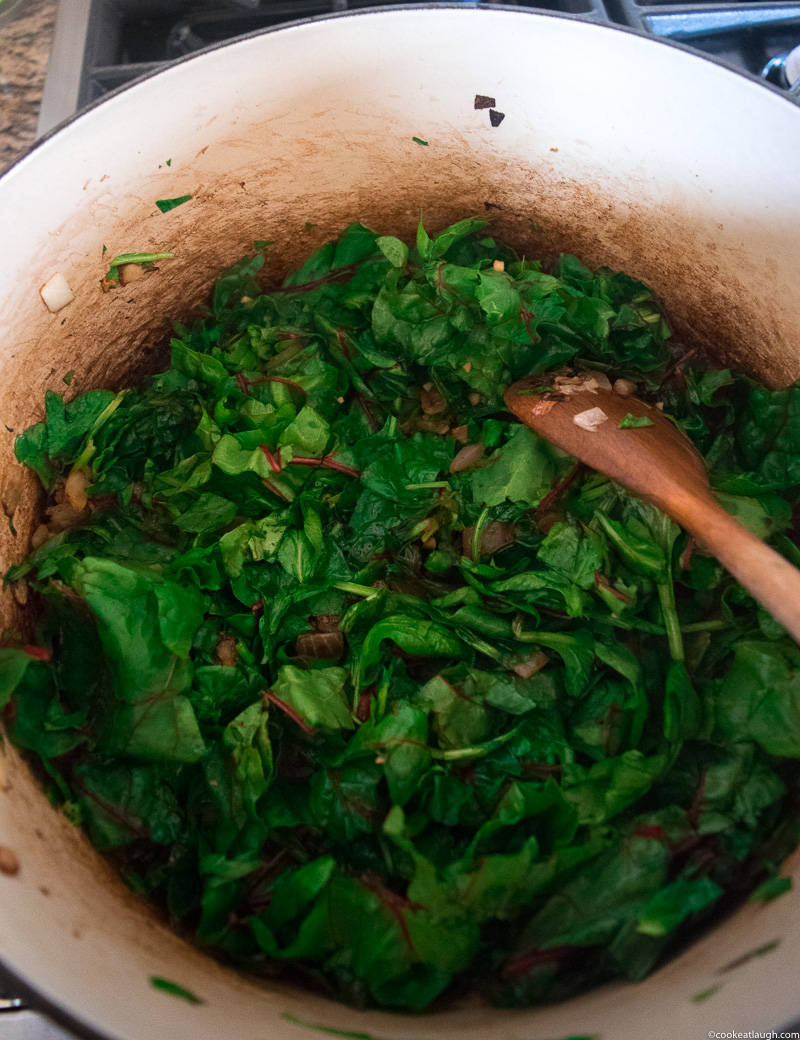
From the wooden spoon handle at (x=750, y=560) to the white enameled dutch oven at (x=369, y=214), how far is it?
16.2 inches

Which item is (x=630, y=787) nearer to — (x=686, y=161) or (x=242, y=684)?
(x=242, y=684)

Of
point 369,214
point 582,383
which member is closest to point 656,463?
point 582,383

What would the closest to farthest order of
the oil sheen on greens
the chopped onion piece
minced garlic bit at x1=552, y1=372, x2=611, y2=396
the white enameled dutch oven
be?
the white enameled dutch oven
the oil sheen on greens
the chopped onion piece
minced garlic bit at x1=552, y1=372, x2=611, y2=396

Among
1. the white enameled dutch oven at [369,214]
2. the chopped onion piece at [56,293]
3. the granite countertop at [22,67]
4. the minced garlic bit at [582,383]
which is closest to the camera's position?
the white enameled dutch oven at [369,214]

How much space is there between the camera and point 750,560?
110 cm

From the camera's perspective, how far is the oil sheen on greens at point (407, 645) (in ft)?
3.38

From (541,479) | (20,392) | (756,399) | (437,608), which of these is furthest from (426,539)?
(20,392)

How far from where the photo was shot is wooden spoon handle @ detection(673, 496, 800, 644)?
3.38 feet

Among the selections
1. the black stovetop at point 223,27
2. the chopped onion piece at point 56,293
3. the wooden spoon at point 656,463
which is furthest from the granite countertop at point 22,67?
the wooden spoon at point 656,463

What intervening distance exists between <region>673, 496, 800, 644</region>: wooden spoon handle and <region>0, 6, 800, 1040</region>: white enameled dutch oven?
41 cm

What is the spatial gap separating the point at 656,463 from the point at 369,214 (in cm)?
91

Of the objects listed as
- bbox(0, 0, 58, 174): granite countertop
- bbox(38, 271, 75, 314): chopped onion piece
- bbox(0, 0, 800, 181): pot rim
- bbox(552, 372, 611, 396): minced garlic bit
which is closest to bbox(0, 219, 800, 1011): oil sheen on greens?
bbox(552, 372, 611, 396): minced garlic bit

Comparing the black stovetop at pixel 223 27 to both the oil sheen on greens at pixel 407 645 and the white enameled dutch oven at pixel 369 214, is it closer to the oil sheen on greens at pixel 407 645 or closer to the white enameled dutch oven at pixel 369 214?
the white enameled dutch oven at pixel 369 214

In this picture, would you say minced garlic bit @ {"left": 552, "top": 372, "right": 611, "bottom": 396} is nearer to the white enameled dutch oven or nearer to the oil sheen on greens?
the oil sheen on greens
